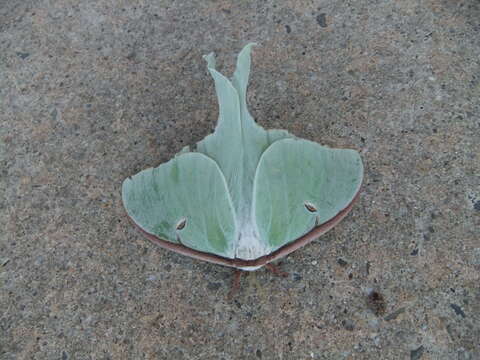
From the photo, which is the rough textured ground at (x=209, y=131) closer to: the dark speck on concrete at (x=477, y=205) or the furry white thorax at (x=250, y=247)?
the dark speck on concrete at (x=477, y=205)

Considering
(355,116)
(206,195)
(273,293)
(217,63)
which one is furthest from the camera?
(217,63)

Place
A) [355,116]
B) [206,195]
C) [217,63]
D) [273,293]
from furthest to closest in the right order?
[217,63] < [355,116] < [273,293] < [206,195]

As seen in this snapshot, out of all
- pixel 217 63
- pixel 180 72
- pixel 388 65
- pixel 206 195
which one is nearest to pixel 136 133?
pixel 180 72

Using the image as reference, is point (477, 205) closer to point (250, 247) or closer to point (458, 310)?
point (458, 310)

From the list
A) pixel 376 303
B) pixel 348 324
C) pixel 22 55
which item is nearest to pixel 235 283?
pixel 348 324

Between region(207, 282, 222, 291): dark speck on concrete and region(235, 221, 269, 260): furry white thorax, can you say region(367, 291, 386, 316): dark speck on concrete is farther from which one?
region(207, 282, 222, 291): dark speck on concrete

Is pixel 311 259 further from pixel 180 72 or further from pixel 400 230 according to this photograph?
pixel 180 72

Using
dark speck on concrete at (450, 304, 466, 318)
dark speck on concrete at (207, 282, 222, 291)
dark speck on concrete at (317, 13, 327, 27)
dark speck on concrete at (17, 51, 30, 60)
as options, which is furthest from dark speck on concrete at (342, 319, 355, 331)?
dark speck on concrete at (17, 51, 30, 60)
